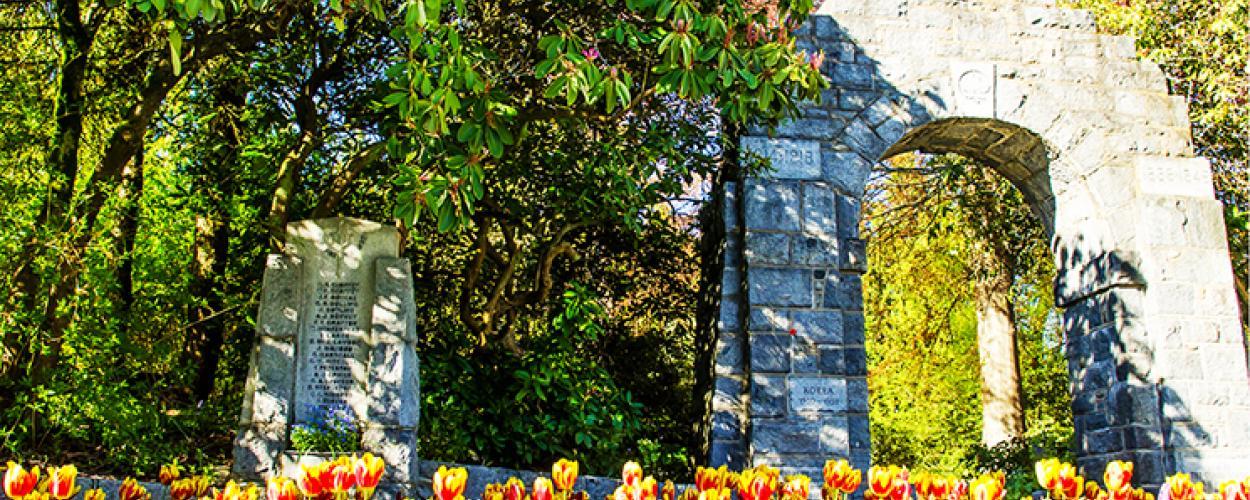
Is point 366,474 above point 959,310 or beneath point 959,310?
beneath

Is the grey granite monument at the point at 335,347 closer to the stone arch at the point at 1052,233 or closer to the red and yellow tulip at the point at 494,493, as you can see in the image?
the stone arch at the point at 1052,233

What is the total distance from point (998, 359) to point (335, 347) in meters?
7.36

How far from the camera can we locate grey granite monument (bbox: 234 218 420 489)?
15.3ft

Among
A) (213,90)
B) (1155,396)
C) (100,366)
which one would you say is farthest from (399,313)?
(1155,396)

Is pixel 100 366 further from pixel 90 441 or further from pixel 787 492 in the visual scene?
pixel 787 492

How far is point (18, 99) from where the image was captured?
4918 millimetres

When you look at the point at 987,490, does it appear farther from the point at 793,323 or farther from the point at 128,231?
the point at 128,231

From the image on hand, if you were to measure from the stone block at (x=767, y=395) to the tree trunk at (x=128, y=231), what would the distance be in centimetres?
329

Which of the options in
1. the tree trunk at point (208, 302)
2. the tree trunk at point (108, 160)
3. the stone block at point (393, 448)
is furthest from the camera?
the tree trunk at point (208, 302)

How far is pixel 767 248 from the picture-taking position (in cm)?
562

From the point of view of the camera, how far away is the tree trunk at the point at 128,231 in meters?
5.18

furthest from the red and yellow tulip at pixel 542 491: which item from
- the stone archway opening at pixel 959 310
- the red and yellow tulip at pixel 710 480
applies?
the stone archway opening at pixel 959 310

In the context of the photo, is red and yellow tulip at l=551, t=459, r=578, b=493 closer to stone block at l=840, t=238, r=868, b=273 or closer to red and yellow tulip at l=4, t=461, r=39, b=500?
red and yellow tulip at l=4, t=461, r=39, b=500

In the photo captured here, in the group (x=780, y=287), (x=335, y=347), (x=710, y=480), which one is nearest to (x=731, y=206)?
(x=780, y=287)
